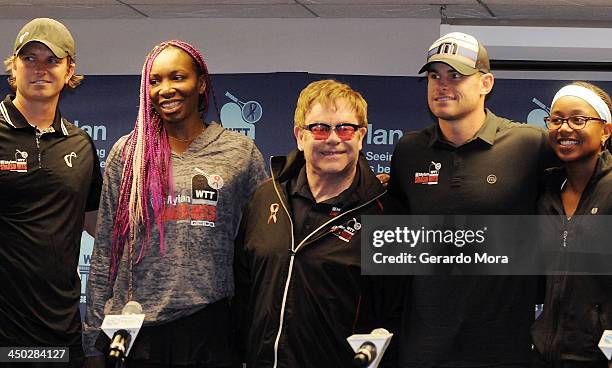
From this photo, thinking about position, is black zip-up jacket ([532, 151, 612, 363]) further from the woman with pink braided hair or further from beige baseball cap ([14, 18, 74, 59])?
beige baseball cap ([14, 18, 74, 59])

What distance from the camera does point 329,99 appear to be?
3.63 metres

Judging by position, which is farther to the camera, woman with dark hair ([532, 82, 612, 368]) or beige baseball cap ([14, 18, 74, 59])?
beige baseball cap ([14, 18, 74, 59])

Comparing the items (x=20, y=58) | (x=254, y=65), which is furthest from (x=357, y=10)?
(x=20, y=58)

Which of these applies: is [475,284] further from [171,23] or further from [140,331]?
[171,23]

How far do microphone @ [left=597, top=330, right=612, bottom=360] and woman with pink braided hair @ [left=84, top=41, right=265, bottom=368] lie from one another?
1.35 metres

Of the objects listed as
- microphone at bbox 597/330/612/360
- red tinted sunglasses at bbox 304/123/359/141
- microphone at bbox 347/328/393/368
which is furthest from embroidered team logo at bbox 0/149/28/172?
microphone at bbox 597/330/612/360

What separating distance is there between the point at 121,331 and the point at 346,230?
88 centimetres

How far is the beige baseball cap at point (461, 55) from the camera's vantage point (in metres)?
3.65

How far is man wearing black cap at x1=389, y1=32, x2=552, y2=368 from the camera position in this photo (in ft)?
11.6

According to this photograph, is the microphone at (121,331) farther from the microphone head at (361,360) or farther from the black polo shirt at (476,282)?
the black polo shirt at (476,282)

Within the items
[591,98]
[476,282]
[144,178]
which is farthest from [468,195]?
[144,178]

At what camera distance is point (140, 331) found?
3639 millimetres

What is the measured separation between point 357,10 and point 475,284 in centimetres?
362

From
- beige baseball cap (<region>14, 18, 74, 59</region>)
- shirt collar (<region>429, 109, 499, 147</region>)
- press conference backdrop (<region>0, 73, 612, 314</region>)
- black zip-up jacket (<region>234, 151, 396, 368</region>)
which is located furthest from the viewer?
press conference backdrop (<region>0, 73, 612, 314</region>)
